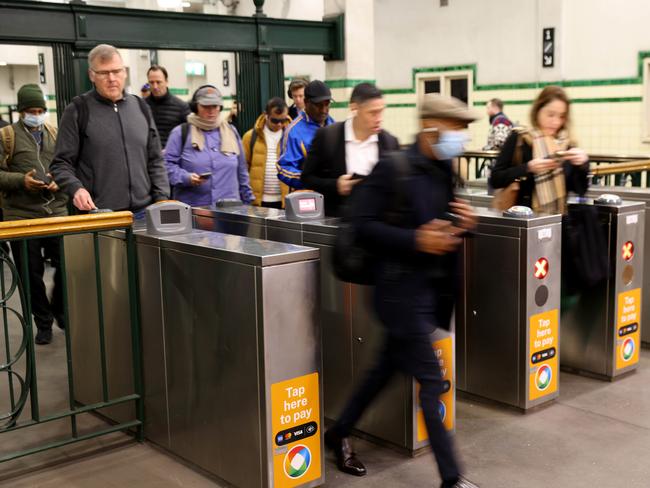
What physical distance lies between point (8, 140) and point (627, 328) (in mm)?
4041

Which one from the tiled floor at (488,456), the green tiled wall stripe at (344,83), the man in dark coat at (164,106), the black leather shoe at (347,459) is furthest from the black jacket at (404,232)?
the green tiled wall stripe at (344,83)

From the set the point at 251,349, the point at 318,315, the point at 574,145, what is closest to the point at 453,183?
the point at 318,315

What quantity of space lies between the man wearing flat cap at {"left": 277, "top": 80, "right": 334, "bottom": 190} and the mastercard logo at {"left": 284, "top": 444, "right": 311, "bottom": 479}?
5.95 ft

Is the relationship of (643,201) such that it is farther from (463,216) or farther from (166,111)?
(166,111)

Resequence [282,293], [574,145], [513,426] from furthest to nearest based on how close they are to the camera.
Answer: [574,145], [513,426], [282,293]

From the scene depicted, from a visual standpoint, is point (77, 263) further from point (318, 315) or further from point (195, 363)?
point (318, 315)

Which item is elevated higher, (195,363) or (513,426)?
(195,363)

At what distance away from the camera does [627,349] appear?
450 cm

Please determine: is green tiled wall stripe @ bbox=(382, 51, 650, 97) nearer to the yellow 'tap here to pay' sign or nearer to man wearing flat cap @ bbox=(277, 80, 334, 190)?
man wearing flat cap @ bbox=(277, 80, 334, 190)

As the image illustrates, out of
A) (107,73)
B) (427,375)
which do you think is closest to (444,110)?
(427,375)

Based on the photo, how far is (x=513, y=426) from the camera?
3793 millimetres

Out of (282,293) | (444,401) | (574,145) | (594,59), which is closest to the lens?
(282,293)

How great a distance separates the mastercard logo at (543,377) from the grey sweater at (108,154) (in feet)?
7.17

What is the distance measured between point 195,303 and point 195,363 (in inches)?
9.8
